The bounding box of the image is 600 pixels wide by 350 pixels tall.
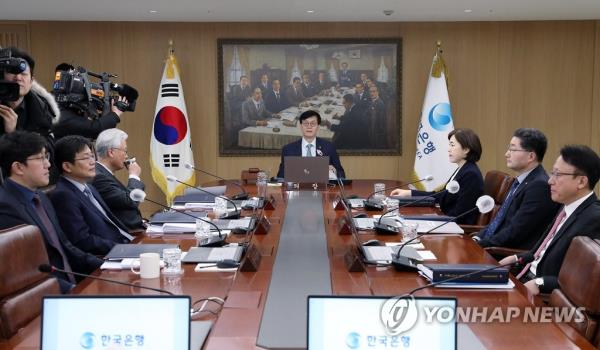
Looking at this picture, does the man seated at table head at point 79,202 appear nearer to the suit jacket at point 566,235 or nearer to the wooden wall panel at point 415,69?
the suit jacket at point 566,235

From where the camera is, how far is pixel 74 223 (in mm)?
3617

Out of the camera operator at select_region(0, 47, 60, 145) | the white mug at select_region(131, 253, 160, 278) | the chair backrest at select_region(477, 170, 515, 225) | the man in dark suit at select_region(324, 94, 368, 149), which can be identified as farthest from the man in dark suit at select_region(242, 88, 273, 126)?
the white mug at select_region(131, 253, 160, 278)

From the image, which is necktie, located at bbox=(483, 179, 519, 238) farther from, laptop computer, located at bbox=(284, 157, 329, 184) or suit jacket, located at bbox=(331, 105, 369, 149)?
suit jacket, located at bbox=(331, 105, 369, 149)

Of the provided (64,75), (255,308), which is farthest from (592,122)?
(255,308)

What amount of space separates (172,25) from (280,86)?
4.63 ft

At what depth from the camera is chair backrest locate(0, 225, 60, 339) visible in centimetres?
231

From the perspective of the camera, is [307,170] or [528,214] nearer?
[528,214]

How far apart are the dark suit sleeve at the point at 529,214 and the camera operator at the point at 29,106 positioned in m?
2.61

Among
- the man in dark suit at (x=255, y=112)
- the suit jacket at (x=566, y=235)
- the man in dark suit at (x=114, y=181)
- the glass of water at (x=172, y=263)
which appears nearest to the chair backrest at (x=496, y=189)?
the suit jacket at (x=566, y=235)

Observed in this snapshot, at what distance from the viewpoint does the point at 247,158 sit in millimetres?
8164

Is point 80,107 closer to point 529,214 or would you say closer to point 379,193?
point 379,193

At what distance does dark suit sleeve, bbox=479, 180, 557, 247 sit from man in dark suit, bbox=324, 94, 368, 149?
14.0 feet

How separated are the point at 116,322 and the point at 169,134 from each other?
6142mm

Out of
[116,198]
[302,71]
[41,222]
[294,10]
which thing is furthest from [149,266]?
[302,71]
